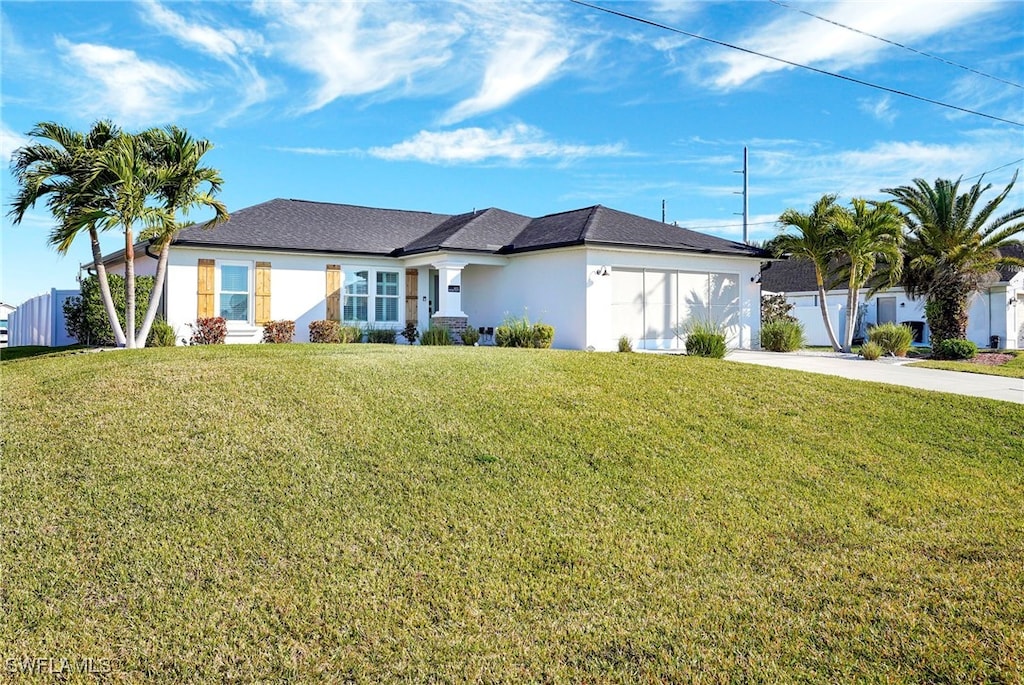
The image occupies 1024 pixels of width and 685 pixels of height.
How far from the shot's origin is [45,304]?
22.4 m

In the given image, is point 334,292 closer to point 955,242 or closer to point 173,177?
point 173,177

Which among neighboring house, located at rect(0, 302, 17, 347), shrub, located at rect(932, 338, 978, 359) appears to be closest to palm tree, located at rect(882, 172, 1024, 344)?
shrub, located at rect(932, 338, 978, 359)

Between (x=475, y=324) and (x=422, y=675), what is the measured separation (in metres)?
17.5

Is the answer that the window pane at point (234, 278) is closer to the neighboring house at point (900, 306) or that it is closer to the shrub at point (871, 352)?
the shrub at point (871, 352)

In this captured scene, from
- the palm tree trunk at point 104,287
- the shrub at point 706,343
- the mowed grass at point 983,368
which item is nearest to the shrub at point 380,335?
the palm tree trunk at point 104,287

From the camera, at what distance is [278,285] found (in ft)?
60.7

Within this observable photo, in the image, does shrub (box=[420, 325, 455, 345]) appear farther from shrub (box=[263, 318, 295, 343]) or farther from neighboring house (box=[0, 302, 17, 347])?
neighboring house (box=[0, 302, 17, 347])

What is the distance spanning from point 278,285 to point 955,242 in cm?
1983

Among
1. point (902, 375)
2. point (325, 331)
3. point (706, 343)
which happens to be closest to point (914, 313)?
point (902, 375)

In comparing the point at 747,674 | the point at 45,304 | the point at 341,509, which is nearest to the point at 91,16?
the point at 341,509

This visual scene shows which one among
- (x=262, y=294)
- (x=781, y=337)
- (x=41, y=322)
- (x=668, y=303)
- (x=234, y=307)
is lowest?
(x=781, y=337)

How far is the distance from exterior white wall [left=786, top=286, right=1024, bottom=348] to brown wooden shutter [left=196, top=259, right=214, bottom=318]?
23160mm

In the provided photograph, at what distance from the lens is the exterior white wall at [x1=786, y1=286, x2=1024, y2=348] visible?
25812 mm

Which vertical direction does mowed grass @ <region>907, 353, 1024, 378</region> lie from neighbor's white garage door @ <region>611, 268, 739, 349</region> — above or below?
below
